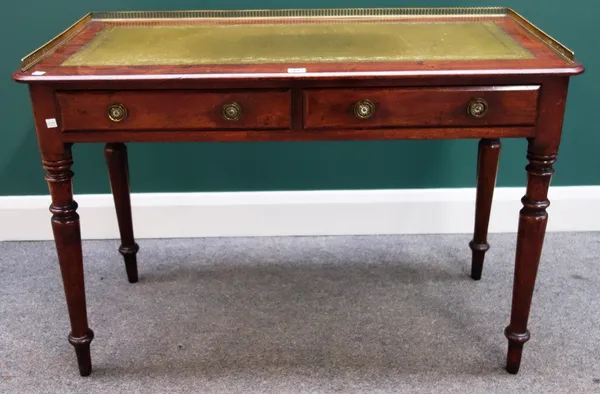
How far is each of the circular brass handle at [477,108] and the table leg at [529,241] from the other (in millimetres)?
138

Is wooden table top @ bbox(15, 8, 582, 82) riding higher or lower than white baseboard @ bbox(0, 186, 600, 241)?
higher

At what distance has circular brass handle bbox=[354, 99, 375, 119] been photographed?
1.50 m

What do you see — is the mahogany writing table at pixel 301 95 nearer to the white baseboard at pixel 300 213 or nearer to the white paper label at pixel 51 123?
the white paper label at pixel 51 123

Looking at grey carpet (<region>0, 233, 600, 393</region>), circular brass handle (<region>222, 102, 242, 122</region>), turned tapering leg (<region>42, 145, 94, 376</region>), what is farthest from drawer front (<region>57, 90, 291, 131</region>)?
grey carpet (<region>0, 233, 600, 393</region>)

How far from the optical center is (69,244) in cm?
164

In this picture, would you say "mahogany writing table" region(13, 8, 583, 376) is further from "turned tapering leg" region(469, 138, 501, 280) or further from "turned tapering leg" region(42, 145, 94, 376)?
"turned tapering leg" region(469, 138, 501, 280)

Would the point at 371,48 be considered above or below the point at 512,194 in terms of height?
above

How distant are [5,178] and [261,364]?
3.79 ft

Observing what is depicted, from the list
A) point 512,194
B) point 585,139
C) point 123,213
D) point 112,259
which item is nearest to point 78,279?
point 123,213

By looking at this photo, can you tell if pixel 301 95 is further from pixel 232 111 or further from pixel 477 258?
pixel 477 258

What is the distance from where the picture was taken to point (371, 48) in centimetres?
162

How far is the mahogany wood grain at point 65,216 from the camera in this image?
1.51m

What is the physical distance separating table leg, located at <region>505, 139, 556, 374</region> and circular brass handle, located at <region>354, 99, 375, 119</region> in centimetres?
36

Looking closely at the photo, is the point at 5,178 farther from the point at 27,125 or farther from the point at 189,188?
the point at 189,188
